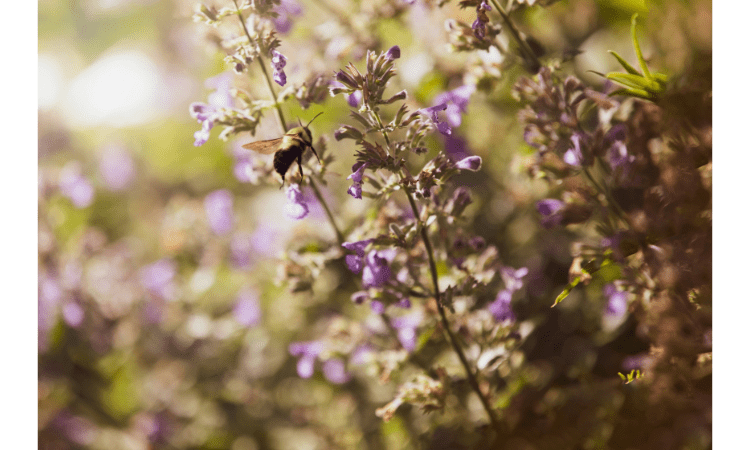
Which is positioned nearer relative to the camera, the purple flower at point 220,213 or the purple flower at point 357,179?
the purple flower at point 357,179

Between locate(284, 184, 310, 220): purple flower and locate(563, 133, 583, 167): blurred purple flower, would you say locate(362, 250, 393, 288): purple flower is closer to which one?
locate(284, 184, 310, 220): purple flower

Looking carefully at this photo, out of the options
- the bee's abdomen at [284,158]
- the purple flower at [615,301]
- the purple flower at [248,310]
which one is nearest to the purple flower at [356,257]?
the bee's abdomen at [284,158]

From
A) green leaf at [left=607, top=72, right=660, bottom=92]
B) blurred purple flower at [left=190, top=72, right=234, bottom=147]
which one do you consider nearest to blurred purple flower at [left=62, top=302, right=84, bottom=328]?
blurred purple flower at [left=190, top=72, right=234, bottom=147]

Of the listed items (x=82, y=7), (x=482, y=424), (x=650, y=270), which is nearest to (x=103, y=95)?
(x=82, y=7)

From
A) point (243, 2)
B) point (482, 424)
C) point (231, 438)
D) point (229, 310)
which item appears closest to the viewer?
point (243, 2)

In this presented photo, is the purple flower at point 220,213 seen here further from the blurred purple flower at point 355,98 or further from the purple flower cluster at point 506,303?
the purple flower cluster at point 506,303

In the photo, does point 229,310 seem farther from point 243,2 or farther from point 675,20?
point 675,20

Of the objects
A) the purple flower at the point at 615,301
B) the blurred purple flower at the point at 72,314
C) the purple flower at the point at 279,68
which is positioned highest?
the blurred purple flower at the point at 72,314
